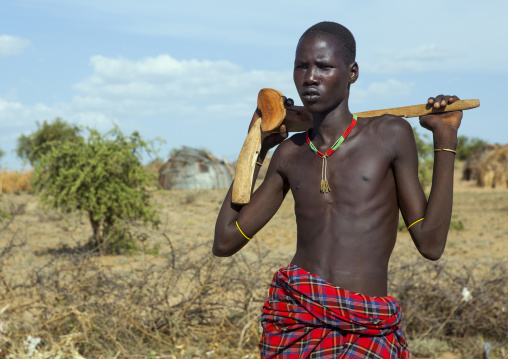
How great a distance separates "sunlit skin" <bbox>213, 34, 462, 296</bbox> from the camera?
2186 millimetres

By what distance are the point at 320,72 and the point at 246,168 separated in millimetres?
474

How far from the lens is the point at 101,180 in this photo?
A: 433 inches

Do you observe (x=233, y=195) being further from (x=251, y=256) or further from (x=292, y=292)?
(x=251, y=256)

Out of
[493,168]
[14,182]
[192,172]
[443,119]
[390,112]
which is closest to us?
[443,119]

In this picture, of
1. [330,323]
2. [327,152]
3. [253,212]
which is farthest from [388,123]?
[330,323]

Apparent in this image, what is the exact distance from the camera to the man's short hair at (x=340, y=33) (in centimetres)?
225

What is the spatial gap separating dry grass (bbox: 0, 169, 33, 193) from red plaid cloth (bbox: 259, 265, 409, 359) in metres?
21.8

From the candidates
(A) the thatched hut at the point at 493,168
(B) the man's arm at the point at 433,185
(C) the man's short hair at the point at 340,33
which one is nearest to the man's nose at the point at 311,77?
(C) the man's short hair at the point at 340,33

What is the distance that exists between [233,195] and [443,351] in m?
3.75

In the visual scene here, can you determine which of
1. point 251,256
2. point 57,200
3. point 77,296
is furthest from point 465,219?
point 77,296

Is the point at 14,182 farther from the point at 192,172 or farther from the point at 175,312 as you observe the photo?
the point at 175,312

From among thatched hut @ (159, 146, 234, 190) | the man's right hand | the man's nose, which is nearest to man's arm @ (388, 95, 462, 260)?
the man's right hand

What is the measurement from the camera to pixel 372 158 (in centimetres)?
223

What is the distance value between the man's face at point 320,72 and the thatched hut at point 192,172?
2130 centimetres
